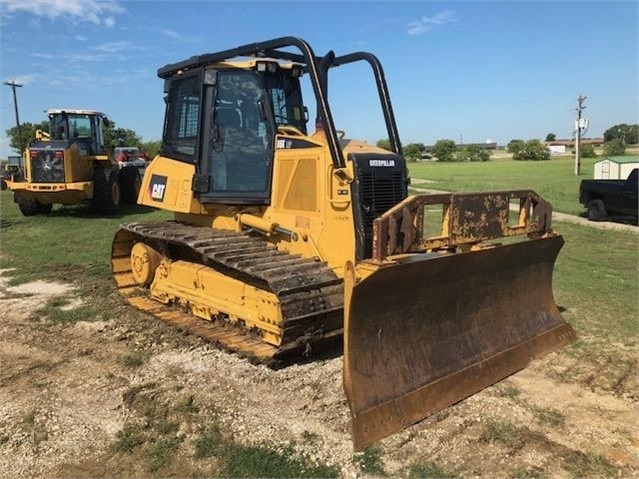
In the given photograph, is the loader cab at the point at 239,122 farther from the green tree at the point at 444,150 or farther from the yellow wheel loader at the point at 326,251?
the green tree at the point at 444,150

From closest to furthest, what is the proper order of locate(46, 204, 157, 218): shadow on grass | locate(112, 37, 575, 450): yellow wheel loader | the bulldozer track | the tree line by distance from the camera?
locate(112, 37, 575, 450): yellow wheel loader, the bulldozer track, locate(46, 204, 157, 218): shadow on grass, the tree line

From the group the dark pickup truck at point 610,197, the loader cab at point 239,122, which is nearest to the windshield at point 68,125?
the loader cab at point 239,122

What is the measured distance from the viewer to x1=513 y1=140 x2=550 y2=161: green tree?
70.7 meters

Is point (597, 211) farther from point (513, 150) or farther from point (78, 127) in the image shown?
point (513, 150)

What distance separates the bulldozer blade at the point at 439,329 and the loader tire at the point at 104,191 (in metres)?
13.7

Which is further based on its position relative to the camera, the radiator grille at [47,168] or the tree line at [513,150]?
the tree line at [513,150]

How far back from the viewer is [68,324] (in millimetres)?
6637

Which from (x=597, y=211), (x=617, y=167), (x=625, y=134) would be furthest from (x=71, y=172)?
(x=625, y=134)

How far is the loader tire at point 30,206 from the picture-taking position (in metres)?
16.9

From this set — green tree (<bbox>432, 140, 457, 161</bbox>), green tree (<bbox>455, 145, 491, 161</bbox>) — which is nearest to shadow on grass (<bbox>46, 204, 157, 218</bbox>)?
green tree (<bbox>455, 145, 491, 161</bbox>)

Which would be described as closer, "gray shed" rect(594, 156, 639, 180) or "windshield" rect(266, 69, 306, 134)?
"windshield" rect(266, 69, 306, 134)

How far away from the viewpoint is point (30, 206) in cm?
1705

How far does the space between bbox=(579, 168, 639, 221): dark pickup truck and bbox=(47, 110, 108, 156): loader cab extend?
14775 millimetres

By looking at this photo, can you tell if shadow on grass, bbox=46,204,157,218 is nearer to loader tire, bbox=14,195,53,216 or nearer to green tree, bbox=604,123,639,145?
loader tire, bbox=14,195,53,216
